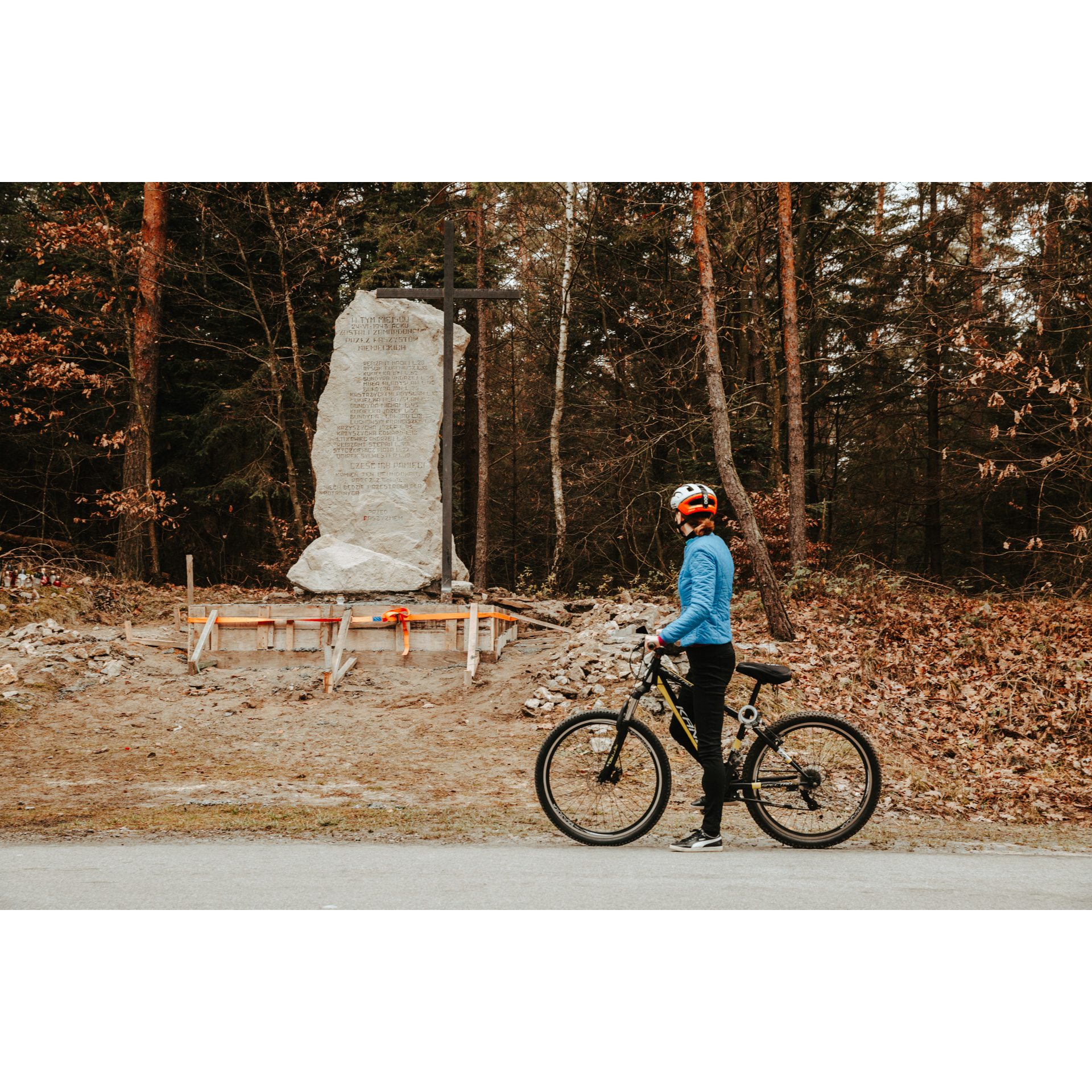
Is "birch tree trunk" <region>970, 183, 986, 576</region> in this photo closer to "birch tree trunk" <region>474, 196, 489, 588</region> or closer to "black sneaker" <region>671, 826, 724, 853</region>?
"birch tree trunk" <region>474, 196, 489, 588</region>

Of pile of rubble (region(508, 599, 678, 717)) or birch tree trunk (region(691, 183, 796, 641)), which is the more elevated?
birch tree trunk (region(691, 183, 796, 641))

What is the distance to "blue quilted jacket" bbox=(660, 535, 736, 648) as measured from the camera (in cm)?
491

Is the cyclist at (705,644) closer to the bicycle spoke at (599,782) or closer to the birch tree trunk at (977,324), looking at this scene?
the bicycle spoke at (599,782)

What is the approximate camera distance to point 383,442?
12102mm

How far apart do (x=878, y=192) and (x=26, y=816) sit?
54.2 feet

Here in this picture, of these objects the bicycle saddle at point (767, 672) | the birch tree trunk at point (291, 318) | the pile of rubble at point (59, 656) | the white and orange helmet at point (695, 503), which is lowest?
the pile of rubble at point (59, 656)

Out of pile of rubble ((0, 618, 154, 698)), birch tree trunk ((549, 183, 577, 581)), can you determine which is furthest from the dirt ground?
birch tree trunk ((549, 183, 577, 581))

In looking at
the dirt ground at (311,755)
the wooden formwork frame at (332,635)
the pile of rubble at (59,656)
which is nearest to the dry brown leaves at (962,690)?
the dirt ground at (311,755)

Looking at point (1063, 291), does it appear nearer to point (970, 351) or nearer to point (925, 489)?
point (970, 351)

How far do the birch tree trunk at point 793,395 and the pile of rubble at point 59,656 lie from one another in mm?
8974

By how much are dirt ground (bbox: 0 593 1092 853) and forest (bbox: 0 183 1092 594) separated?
504 cm

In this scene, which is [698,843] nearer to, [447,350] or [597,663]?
[597,663]

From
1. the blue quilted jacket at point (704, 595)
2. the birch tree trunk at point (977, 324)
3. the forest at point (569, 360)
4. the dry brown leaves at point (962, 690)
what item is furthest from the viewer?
the forest at point (569, 360)

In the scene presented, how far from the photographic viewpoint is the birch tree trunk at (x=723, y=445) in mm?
10047
